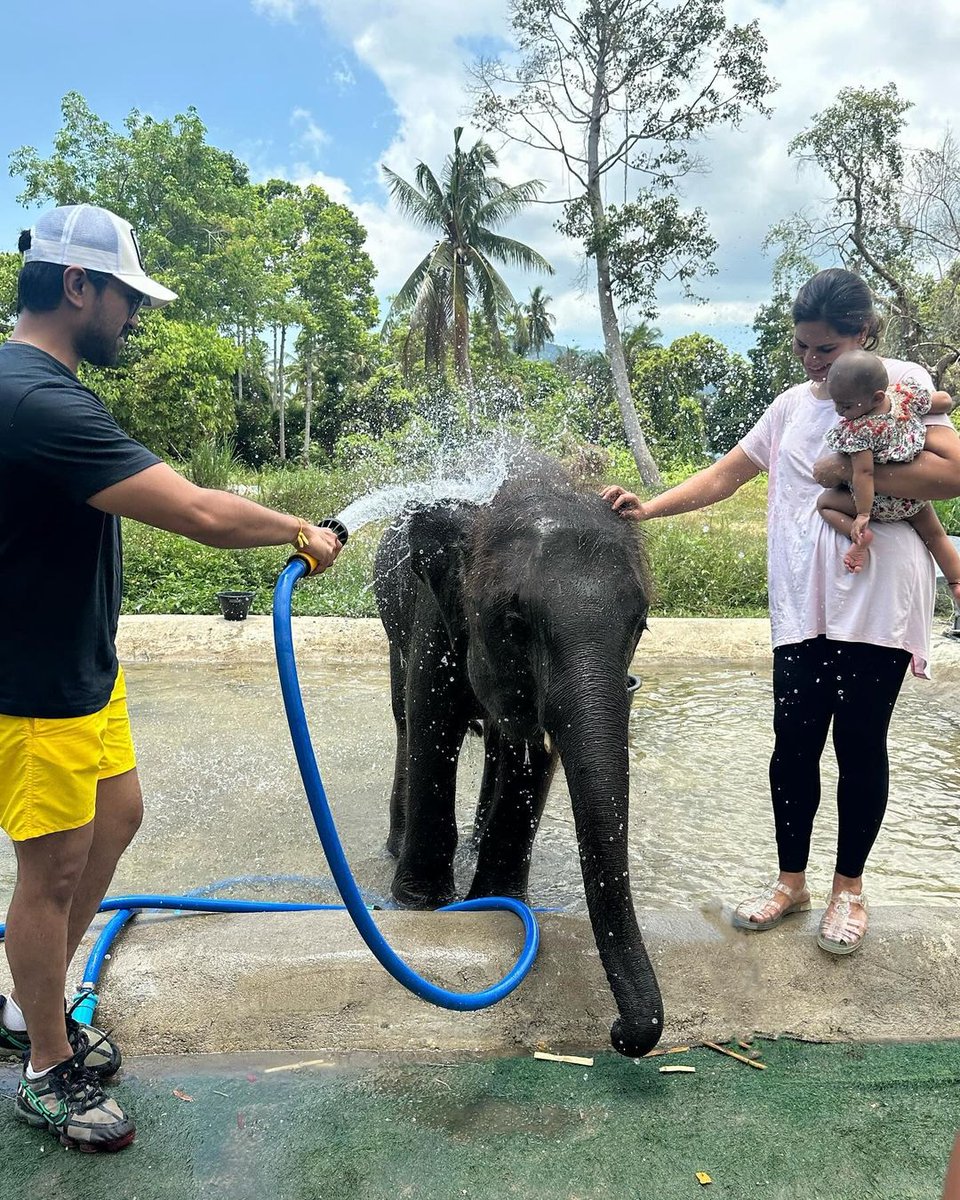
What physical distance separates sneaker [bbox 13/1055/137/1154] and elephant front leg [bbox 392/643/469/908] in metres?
1.57

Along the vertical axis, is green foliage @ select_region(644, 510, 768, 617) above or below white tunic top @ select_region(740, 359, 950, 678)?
below

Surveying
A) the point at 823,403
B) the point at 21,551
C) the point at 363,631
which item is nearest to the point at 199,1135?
the point at 21,551

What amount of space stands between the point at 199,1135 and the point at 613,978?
109 cm

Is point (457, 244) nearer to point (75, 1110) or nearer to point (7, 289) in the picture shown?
point (7, 289)

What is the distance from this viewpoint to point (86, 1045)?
239 cm

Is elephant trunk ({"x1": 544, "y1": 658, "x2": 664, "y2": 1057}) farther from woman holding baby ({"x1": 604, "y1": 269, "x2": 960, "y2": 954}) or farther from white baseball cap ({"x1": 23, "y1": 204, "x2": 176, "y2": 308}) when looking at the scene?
white baseball cap ({"x1": 23, "y1": 204, "x2": 176, "y2": 308})

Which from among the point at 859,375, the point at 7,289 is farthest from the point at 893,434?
the point at 7,289

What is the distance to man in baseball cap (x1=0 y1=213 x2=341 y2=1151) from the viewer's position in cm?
205

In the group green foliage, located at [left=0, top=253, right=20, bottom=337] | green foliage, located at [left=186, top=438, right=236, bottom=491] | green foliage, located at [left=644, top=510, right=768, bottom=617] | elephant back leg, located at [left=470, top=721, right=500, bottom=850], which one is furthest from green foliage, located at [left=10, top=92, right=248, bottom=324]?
elephant back leg, located at [left=470, top=721, right=500, bottom=850]

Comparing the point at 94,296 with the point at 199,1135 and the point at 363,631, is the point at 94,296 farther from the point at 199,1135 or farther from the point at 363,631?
the point at 363,631

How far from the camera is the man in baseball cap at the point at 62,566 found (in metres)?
2.05

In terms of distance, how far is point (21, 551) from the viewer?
6.98 feet

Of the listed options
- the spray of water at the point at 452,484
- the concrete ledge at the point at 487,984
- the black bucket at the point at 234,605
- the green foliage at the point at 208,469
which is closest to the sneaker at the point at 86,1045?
the concrete ledge at the point at 487,984

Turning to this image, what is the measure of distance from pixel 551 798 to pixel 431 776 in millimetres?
2372
